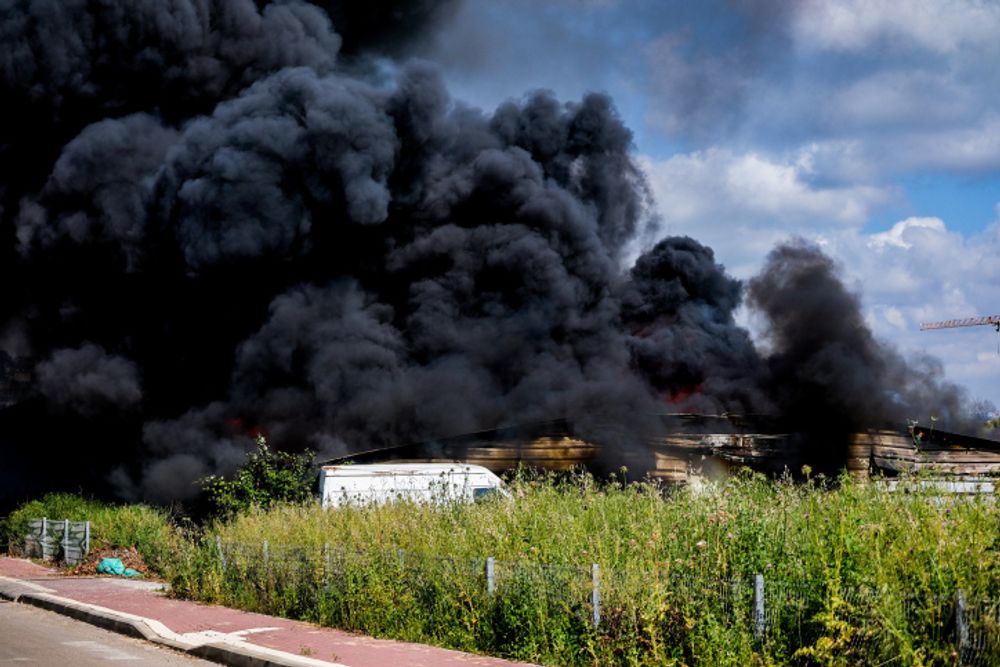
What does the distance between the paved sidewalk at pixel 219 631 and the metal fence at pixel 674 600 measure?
56 centimetres

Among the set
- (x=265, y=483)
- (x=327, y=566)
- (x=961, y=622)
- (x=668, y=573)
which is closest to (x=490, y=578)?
(x=668, y=573)

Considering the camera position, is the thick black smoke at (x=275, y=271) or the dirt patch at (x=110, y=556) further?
the thick black smoke at (x=275, y=271)

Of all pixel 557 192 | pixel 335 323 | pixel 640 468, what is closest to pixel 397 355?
pixel 335 323

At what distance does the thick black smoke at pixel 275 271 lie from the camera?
1208 inches

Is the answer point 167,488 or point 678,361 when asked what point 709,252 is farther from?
point 167,488

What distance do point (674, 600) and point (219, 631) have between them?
5732mm

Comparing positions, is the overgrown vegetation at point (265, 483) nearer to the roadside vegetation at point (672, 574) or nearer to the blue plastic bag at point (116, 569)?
the blue plastic bag at point (116, 569)

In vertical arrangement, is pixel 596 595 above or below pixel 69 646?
above

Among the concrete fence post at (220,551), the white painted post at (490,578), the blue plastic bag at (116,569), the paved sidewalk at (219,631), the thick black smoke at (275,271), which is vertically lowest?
the blue plastic bag at (116,569)

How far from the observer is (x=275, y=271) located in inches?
1291

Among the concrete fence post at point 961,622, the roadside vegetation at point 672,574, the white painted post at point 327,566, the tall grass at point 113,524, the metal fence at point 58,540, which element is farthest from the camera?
the metal fence at point 58,540

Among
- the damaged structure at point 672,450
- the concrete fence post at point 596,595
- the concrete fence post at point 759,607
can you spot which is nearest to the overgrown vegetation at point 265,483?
the damaged structure at point 672,450

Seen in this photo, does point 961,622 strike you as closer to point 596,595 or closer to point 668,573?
point 668,573

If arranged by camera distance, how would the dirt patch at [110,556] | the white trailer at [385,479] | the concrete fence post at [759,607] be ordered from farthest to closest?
the dirt patch at [110,556]
the white trailer at [385,479]
the concrete fence post at [759,607]
